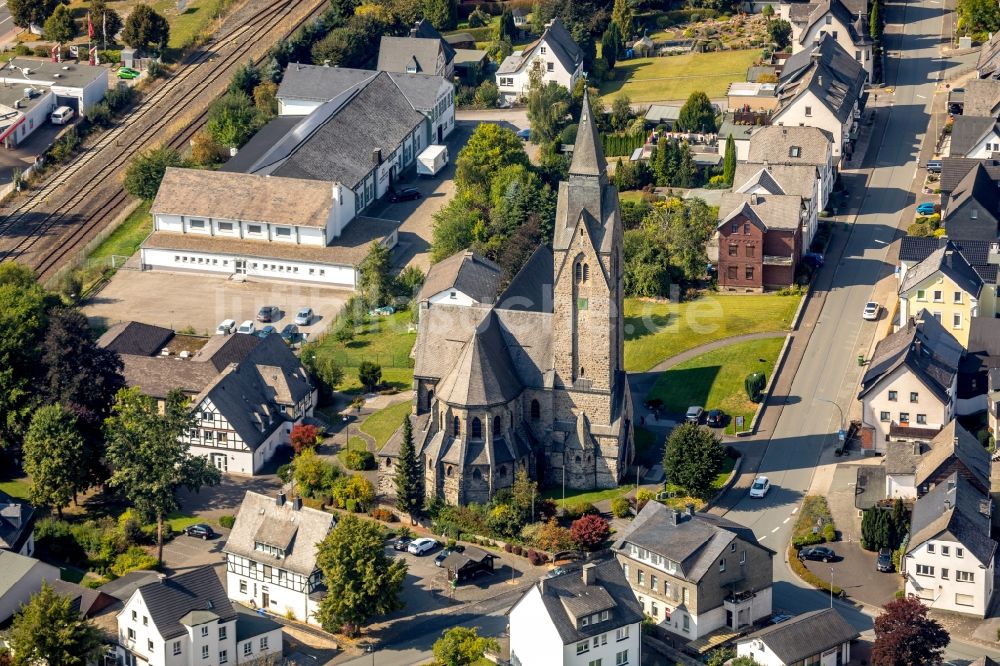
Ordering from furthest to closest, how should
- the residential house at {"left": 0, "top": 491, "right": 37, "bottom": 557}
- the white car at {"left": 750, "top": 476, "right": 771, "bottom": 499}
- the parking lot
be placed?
1. the parking lot
2. the white car at {"left": 750, "top": 476, "right": 771, "bottom": 499}
3. the residential house at {"left": 0, "top": 491, "right": 37, "bottom": 557}

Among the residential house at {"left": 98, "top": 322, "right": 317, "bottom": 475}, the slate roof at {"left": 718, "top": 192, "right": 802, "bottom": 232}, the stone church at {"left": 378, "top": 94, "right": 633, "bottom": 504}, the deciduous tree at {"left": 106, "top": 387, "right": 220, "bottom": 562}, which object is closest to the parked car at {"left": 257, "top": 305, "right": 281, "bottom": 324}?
the residential house at {"left": 98, "top": 322, "right": 317, "bottom": 475}

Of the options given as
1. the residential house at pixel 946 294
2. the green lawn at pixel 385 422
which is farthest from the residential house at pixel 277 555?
Answer: the residential house at pixel 946 294

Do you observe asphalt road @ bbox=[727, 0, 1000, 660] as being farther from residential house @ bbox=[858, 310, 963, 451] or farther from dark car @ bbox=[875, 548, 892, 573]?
dark car @ bbox=[875, 548, 892, 573]

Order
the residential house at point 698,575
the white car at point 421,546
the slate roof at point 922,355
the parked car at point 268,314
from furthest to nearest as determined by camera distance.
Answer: the parked car at point 268,314, the slate roof at point 922,355, the white car at point 421,546, the residential house at point 698,575

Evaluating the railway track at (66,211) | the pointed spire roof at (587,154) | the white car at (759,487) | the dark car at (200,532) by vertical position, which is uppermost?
the pointed spire roof at (587,154)

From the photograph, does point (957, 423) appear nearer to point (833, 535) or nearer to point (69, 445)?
point (833, 535)

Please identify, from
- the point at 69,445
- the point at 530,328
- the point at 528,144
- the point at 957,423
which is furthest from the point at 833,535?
the point at 528,144

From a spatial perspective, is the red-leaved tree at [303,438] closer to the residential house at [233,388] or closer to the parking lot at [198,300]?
the residential house at [233,388]

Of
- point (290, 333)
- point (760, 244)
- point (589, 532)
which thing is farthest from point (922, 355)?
point (290, 333)
